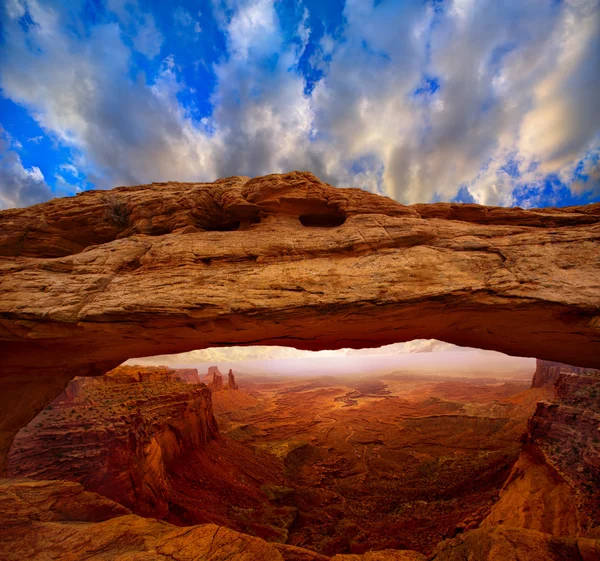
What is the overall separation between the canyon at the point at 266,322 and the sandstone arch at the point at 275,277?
2.5 inches

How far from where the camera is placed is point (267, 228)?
9.52 m

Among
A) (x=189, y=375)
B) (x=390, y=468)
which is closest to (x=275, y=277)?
(x=390, y=468)

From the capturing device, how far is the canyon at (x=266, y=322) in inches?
236

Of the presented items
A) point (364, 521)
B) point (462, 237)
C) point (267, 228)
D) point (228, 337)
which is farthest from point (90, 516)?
point (462, 237)

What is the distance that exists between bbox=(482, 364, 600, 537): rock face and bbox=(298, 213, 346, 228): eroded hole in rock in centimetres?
1249

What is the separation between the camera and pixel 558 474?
392 inches

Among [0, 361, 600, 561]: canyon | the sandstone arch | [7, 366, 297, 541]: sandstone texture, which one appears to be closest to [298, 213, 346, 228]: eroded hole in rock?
the sandstone arch

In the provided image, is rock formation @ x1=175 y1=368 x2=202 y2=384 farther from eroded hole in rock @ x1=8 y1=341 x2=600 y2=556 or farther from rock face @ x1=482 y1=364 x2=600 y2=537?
rock face @ x1=482 y1=364 x2=600 y2=537

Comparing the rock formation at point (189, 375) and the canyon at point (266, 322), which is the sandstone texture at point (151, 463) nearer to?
the canyon at point (266, 322)

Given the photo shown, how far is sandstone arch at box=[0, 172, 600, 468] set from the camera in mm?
7098

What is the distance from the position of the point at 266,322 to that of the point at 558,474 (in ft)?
45.2

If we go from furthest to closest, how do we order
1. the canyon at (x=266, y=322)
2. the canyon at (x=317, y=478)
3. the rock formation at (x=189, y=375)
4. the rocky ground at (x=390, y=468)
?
the rock formation at (x=189, y=375), the rocky ground at (x=390, y=468), the canyon at (x=317, y=478), the canyon at (x=266, y=322)

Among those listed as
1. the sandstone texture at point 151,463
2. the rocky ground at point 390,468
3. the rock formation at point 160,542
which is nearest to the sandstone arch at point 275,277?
the sandstone texture at point 151,463

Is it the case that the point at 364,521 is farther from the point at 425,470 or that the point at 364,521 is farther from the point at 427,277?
the point at 427,277
